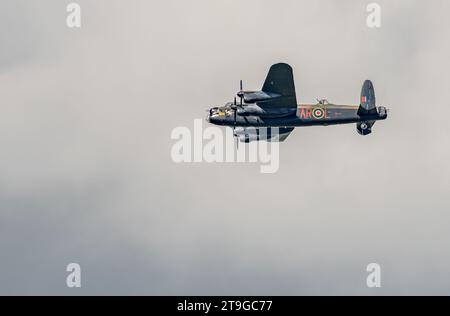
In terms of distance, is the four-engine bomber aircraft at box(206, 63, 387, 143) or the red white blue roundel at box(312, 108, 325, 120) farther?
the red white blue roundel at box(312, 108, 325, 120)

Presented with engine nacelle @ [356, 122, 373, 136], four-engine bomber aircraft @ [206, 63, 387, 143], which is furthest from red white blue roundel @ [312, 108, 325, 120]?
engine nacelle @ [356, 122, 373, 136]

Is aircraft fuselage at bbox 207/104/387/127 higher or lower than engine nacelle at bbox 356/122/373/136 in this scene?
higher

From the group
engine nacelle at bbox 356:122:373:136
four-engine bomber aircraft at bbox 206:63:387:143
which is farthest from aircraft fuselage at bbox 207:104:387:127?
engine nacelle at bbox 356:122:373:136

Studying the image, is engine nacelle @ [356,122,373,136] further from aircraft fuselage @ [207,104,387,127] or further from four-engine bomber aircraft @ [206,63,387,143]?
aircraft fuselage @ [207,104,387,127]

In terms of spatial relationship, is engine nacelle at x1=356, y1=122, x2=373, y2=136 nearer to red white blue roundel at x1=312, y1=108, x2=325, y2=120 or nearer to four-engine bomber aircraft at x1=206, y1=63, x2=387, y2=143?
four-engine bomber aircraft at x1=206, y1=63, x2=387, y2=143

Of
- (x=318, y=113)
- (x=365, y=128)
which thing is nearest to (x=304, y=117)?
(x=318, y=113)

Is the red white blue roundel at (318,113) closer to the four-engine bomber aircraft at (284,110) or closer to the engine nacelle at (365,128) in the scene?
the four-engine bomber aircraft at (284,110)

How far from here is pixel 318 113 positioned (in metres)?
108

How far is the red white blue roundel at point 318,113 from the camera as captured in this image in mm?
108062

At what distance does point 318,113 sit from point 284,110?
3.02 meters

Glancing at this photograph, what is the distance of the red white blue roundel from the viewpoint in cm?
10806

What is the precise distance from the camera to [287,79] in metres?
107
